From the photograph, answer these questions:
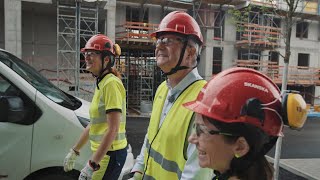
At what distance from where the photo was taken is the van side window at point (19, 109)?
12.2 ft

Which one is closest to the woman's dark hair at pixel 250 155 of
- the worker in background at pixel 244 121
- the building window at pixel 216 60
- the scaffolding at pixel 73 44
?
the worker in background at pixel 244 121

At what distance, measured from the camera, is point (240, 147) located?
55.9 inches

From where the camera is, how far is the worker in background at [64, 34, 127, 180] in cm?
300

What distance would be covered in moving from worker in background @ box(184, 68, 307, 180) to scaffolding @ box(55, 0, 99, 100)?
15157mm

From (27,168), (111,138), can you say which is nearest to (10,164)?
(27,168)

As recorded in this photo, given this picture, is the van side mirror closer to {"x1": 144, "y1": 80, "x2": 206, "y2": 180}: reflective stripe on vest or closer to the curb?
{"x1": 144, "y1": 80, "x2": 206, "y2": 180}: reflective stripe on vest

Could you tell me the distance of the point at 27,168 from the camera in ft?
12.5

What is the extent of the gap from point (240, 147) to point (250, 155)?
0.05m

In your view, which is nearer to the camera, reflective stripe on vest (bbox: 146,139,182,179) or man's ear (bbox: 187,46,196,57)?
reflective stripe on vest (bbox: 146,139,182,179)

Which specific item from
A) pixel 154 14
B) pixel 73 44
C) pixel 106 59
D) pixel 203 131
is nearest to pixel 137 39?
pixel 154 14

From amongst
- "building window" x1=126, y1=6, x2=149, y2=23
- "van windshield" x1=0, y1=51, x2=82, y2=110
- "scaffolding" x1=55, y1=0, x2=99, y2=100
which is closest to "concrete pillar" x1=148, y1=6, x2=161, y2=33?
"building window" x1=126, y1=6, x2=149, y2=23

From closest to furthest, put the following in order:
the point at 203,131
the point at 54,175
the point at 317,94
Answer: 1. the point at 203,131
2. the point at 54,175
3. the point at 317,94

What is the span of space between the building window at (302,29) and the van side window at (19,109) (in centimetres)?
2607

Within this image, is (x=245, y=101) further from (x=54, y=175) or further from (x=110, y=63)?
(x=54, y=175)
